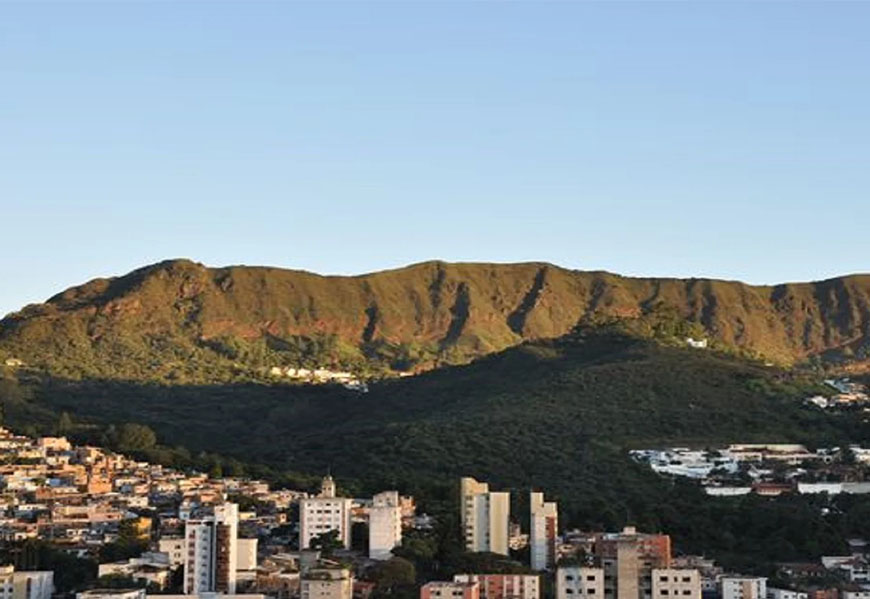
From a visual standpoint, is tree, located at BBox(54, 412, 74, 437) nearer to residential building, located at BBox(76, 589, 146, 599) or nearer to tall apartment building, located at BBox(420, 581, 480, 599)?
residential building, located at BBox(76, 589, 146, 599)

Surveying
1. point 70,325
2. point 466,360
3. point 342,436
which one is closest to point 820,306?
point 466,360

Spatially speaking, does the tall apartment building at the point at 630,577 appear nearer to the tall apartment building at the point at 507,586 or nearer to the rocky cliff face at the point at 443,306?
the tall apartment building at the point at 507,586

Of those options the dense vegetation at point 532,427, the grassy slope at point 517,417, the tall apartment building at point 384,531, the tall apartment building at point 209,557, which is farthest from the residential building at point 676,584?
the grassy slope at point 517,417

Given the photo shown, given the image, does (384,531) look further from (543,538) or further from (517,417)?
(517,417)

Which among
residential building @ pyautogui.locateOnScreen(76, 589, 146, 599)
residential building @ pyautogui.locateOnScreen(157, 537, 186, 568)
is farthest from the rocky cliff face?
residential building @ pyautogui.locateOnScreen(76, 589, 146, 599)

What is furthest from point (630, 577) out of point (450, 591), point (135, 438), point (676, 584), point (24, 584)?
point (135, 438)

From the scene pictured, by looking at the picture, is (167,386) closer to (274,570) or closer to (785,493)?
(785,493)

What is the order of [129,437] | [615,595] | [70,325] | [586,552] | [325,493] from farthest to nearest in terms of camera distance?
1. [70,325]
2. [129,437]
3. [325,493]
4. [586,552]
5. [615,595]
